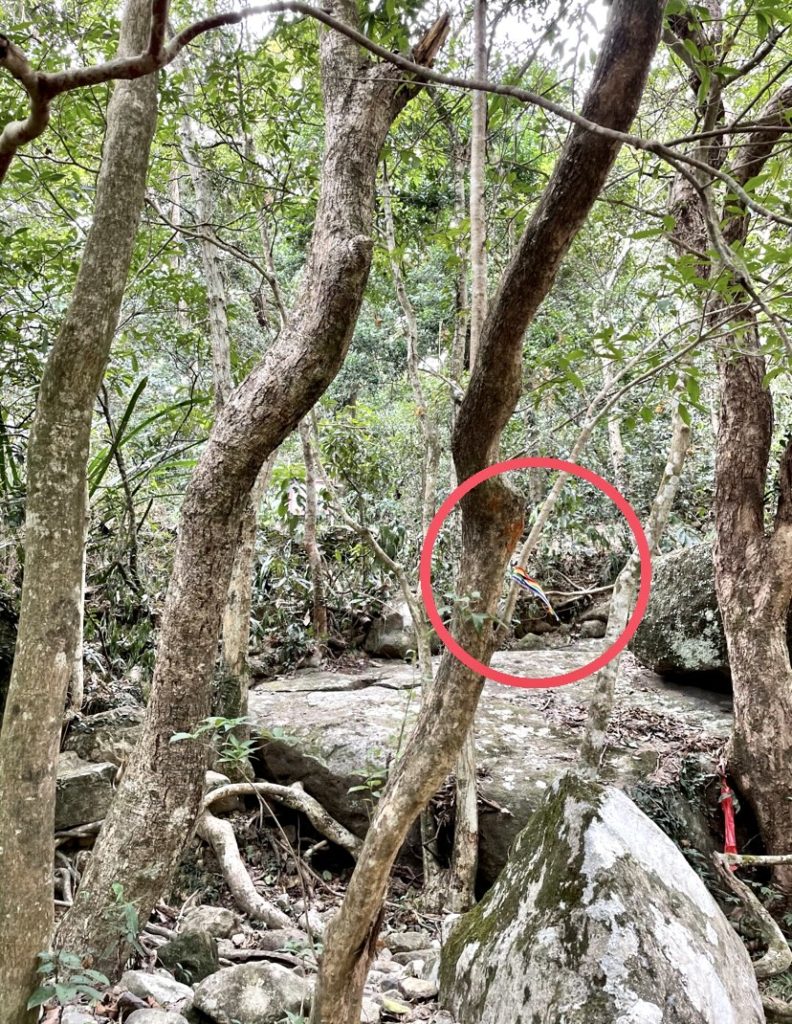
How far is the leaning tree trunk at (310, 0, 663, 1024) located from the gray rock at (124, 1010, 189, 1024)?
1.65 ft

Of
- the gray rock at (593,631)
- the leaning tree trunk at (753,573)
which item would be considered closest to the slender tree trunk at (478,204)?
the leaning tree trunk at (753,573)

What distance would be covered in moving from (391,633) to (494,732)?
8.33 ft

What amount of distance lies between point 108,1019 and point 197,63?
22.1 feet

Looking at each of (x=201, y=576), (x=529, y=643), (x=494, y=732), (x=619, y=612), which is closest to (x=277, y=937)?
(x=201, y=576)

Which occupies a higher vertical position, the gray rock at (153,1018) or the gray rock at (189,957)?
the gray rock at (153,1018)

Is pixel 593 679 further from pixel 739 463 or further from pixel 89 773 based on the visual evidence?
pixel 89 773

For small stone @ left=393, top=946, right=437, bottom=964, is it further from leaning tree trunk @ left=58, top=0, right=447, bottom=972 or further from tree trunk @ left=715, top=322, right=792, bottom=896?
tree trunk @ left=715, top=322, right=792, bottom=896

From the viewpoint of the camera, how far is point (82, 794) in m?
4.46

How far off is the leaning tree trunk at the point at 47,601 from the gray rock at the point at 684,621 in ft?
18.6

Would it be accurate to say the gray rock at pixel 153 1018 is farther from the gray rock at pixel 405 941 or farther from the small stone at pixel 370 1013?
the gray rock at pixel 405 941

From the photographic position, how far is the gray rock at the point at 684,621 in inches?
257

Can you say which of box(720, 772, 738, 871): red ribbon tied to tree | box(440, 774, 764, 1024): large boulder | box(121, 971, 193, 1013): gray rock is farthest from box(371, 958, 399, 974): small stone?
box(720, 772, 738, 871): red ribbon tied to tree

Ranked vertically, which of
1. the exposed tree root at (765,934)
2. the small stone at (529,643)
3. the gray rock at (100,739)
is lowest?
the exposed tree root at (765,934)

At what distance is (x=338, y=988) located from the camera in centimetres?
255
